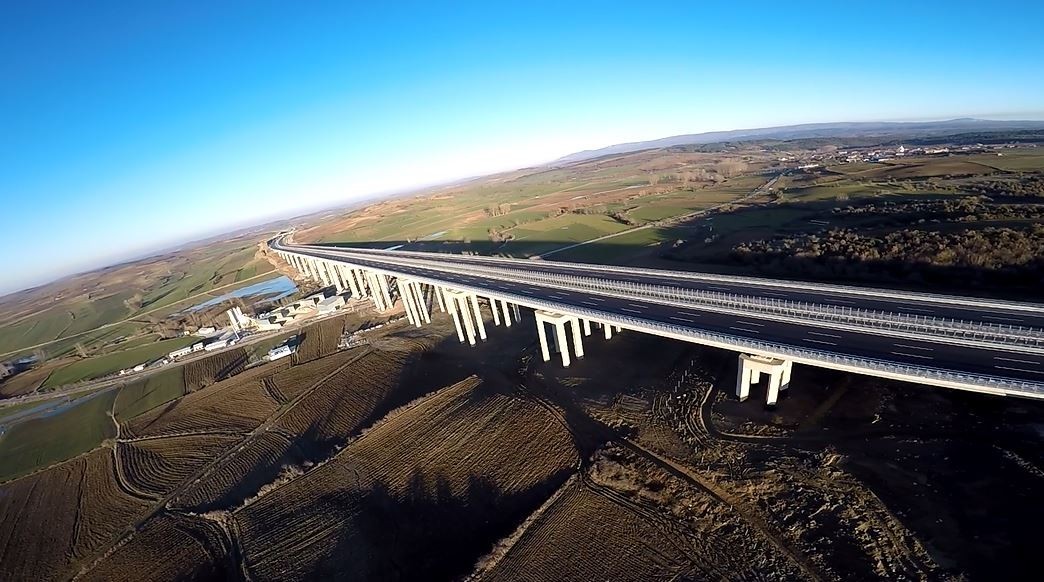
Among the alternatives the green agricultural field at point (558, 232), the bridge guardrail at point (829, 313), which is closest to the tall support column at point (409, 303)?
the bridge guardrail at point (829, 313)

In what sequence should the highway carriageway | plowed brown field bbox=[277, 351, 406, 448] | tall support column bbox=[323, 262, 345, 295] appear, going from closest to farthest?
the highway carriageway < plowed brown field bbox=[277, 351, 406, 448] < tall support column bbox=[323, 262, 345, 295]

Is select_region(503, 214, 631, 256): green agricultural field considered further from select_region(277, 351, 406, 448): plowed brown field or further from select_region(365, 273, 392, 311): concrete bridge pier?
select_region(277, 351, 406, 448): plowed brown field

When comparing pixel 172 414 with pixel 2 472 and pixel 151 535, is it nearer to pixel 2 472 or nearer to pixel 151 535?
pixel 2 472

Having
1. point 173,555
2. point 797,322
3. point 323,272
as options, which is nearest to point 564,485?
point 797,322

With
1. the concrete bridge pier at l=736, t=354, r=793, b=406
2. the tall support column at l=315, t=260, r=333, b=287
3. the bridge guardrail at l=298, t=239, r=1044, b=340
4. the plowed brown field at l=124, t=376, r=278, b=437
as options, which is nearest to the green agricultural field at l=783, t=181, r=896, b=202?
the bridge guardrail at l=298, t=239, r=1044, b=340

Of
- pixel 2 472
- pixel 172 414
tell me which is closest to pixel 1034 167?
pixel 172 414

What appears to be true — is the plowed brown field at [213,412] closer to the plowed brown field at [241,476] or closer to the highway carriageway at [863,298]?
the plowed brown field at [241,476]
